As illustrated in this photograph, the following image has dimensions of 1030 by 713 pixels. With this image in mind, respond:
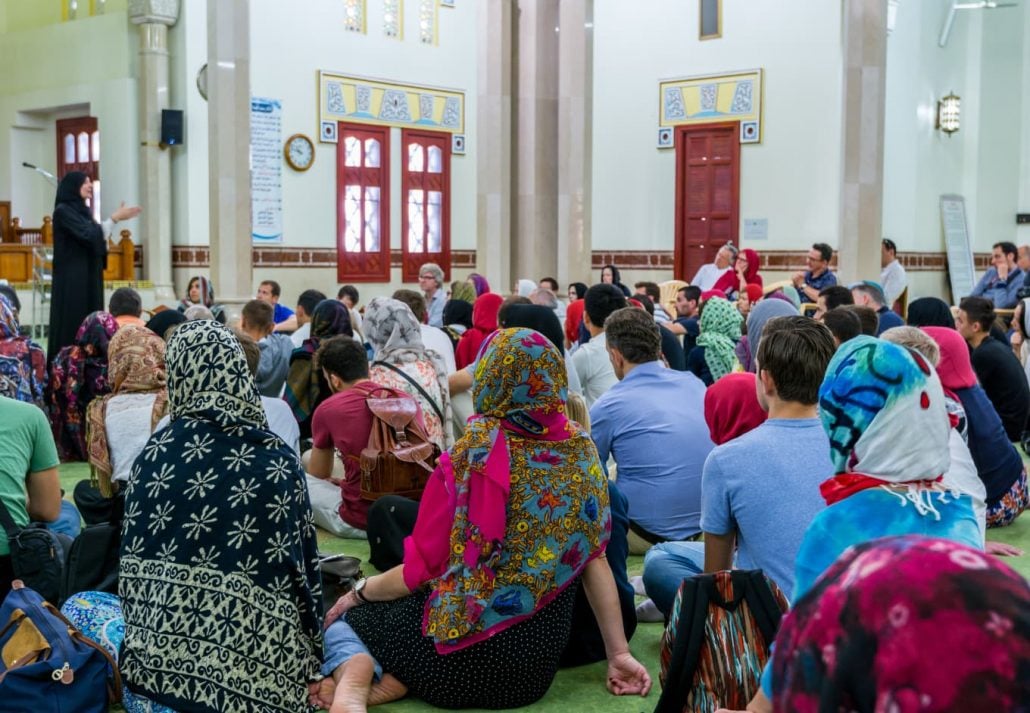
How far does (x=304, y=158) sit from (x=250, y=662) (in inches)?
448

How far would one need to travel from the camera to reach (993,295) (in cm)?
971

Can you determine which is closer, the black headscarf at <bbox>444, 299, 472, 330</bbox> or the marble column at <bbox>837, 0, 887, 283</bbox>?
the black headscarf at <bbox>444, 299, 472, 330</bbox>

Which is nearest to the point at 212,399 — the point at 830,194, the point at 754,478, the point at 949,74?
the point at 754,478

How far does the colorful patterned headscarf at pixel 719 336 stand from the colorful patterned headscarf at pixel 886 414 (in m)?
3.94

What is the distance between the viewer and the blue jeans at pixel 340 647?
2.90m

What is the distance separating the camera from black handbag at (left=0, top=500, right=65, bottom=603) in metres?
3.06

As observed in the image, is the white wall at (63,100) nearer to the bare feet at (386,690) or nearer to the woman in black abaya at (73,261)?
the woman in black abaya at (73,261)

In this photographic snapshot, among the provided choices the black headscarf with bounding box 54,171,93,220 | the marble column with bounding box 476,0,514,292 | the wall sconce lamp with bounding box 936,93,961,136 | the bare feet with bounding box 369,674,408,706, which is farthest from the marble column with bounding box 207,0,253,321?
the wall sconce lamp with bounding box 936,93,961,136

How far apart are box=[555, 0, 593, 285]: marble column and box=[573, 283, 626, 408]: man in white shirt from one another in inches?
203

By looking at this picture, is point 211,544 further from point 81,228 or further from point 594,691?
point 81,228

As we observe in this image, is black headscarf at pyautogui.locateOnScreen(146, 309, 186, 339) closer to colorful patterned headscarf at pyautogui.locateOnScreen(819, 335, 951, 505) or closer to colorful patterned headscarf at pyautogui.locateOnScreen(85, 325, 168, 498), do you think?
colorful patterned headscarf at pyautogui.locateOnScreen(85, 325, 168, 498)

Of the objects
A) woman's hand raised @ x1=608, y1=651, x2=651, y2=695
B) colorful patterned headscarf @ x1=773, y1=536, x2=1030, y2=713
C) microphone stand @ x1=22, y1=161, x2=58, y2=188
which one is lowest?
woman's hand raised @ x1=608, y1=651, x2=651, y2=695

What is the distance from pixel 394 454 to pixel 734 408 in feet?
4.35

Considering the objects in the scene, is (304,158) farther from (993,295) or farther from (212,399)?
(212,399)
